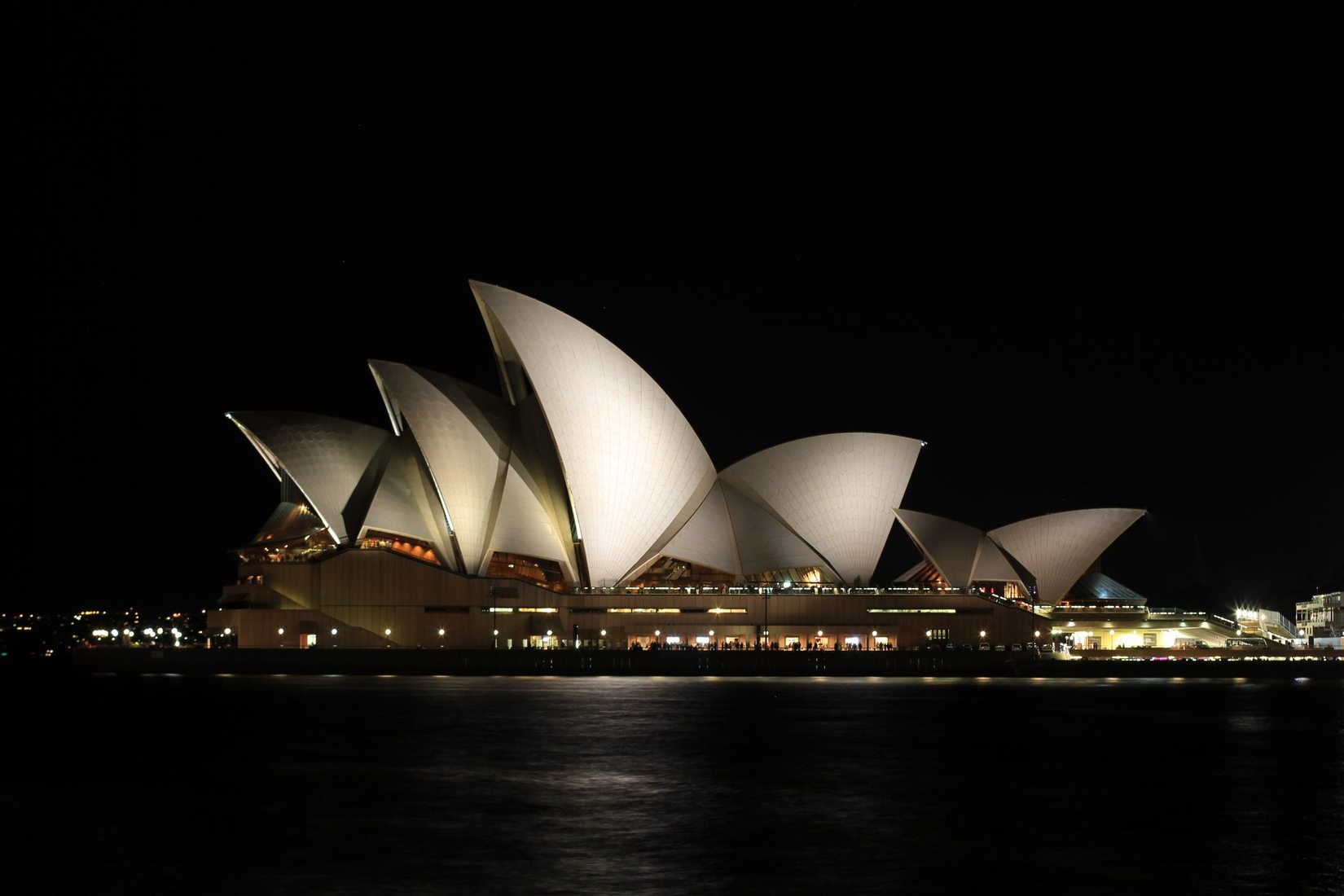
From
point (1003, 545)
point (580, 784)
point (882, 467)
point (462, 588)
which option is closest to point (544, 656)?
point (462, 588)

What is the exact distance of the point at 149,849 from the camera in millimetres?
17625

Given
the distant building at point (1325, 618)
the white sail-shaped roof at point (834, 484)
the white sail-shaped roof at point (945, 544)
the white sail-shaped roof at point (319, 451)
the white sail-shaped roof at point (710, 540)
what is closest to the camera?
the white sail-shaped roof at point (319, 451)

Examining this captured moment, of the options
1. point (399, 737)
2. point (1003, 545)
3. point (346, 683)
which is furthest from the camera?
point (1003, 545)

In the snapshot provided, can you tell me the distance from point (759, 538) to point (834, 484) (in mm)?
4636

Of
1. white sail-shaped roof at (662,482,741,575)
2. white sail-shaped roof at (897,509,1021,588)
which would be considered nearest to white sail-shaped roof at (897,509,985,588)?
white sail-shaped roof at (897,509,1021,588)

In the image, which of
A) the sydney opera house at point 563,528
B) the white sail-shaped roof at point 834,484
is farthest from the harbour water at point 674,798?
the white sail-shaped roof at point 834,484

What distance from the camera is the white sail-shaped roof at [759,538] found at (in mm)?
69188

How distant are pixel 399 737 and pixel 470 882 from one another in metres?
15.9

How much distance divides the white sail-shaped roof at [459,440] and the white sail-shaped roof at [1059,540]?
29335 millimetres

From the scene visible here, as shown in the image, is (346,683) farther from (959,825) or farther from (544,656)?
(959,825)

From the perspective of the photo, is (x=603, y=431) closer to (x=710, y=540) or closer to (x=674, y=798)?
(x=710, y=540)

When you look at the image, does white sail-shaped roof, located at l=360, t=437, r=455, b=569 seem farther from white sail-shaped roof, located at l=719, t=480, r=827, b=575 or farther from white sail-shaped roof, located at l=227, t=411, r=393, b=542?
white sail-shaped roof, located at l=719, t=480, r=827, b=575

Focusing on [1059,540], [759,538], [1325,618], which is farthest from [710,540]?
[1325,618]

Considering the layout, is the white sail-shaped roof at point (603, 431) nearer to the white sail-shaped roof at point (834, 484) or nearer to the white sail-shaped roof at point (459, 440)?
the white sail-shaped roof at point (459, 440)
